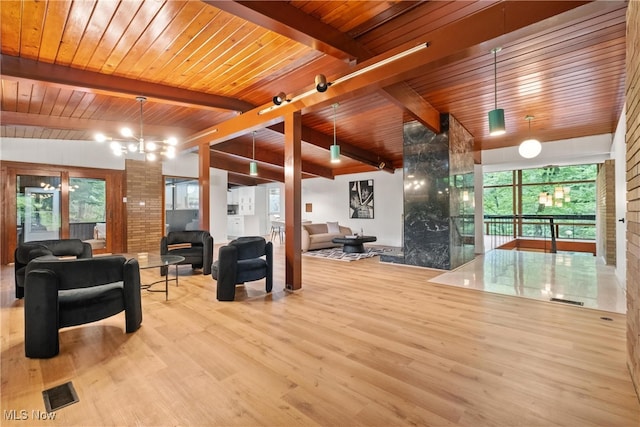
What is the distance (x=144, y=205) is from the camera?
27.4 feet

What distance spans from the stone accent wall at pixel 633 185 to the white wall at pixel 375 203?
7430mm

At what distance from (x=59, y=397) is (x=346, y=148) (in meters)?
7.23

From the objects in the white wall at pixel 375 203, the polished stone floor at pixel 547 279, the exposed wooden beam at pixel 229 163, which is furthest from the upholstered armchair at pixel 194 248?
the white wall at pixel 375 203

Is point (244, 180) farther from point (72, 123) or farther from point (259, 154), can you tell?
point (72, 123)

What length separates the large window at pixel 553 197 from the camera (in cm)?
1104

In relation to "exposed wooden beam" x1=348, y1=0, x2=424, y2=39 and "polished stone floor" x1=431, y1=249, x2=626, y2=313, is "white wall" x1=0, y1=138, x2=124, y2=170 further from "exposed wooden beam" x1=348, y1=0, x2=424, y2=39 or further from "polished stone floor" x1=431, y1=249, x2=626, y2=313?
"polished stone floor" x1=431, y1=249, x2=626, y2=313

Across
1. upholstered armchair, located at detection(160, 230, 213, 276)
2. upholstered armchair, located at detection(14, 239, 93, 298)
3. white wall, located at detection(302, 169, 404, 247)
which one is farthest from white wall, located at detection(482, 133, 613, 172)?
upholstered armchair, located at detection(14, 239, 93, 298)

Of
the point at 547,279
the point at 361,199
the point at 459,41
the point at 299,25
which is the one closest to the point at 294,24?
the point at 299,25

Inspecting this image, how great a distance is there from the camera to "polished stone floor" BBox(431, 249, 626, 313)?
3810mm

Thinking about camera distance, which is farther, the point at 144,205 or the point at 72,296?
the point at 144,205

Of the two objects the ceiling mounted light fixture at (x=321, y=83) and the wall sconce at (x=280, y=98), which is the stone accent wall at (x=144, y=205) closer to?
the wall sconce at (x=280, y=98)

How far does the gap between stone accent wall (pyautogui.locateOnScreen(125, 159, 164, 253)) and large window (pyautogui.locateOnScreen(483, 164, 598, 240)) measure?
12.9m

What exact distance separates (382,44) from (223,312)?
141 inches

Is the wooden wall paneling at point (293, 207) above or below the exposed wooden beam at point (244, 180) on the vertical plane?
below
